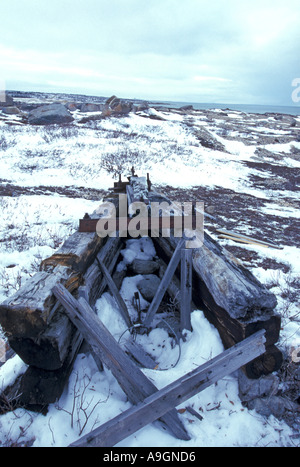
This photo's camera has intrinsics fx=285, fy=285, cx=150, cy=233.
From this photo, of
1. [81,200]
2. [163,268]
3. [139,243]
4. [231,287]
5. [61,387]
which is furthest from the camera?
[81,200]

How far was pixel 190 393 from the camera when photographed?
2129 millimetres

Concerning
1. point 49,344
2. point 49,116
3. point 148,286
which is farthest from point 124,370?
point 49,116

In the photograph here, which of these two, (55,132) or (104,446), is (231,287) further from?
(55,132)

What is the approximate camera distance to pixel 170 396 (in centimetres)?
206

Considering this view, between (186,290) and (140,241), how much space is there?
2.51m

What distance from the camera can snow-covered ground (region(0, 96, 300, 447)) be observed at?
87.6 inches

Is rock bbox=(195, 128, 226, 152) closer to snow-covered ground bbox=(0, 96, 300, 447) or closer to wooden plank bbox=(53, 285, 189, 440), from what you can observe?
snow-covered ground bbox=(0, 96, 300, 447)

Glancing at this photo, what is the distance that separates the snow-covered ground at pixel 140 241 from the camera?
2225 millimetres

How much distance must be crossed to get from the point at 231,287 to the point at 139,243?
3.15 m

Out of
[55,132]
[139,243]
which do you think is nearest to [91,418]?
[139,243]

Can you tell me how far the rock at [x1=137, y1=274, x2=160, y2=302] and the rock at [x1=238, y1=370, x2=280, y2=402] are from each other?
6.59 ft

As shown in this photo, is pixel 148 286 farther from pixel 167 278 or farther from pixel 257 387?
pixel 257 387

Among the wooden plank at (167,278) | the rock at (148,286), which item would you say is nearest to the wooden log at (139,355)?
the wooden plank at (167,278)

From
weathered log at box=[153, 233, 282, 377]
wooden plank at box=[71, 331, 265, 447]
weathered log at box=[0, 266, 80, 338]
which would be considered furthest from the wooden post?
weathered log at box=[0, 266, 80, 338]
